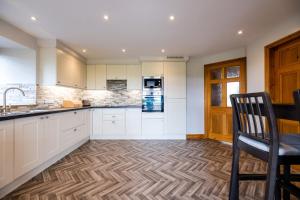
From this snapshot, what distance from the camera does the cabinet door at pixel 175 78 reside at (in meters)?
4.84

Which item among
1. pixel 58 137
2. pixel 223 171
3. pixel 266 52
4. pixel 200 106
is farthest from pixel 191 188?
pixel 200 106

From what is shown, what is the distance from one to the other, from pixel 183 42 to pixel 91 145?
3109 mm

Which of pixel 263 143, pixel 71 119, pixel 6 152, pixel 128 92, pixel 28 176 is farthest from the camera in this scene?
pixel 128 92

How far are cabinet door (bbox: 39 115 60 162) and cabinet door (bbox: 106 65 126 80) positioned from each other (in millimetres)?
2430

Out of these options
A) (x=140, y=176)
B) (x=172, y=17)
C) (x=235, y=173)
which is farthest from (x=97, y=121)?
(x=235, y=173)

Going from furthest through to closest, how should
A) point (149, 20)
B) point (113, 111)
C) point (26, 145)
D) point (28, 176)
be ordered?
point (113, 111) < point (149, 20) < point (28, 176) < point (26, 145)

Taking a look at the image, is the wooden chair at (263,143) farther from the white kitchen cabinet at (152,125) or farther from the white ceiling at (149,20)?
the white kitchen cabinet at (152,125)

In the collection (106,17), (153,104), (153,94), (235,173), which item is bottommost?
(235,173)

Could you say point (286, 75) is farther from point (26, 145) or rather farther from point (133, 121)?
point (26, 145)

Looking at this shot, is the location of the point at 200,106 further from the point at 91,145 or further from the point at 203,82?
the point at 91,145

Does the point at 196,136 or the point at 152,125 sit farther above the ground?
the point at 152,125

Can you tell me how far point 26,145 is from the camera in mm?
2205

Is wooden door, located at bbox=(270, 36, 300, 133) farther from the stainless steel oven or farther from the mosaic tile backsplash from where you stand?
the mosaic tile backsplash

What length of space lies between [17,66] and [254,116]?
3.95 metres
